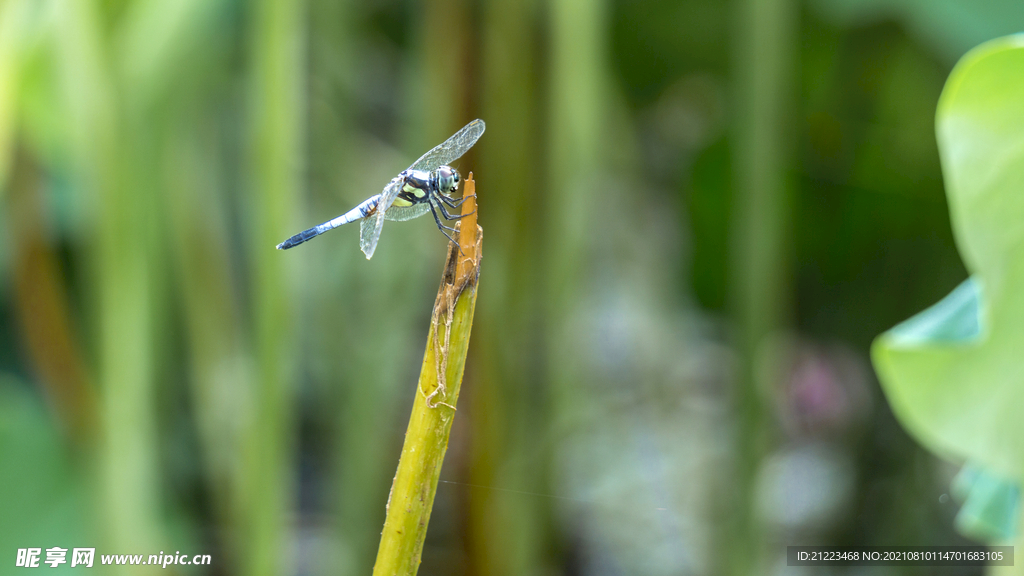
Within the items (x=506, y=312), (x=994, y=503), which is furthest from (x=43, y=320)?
(x=994, y=503)

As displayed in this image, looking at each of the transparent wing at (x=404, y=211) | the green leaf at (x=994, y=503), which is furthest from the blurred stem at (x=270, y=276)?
the green leaf at (x=994, y=503)

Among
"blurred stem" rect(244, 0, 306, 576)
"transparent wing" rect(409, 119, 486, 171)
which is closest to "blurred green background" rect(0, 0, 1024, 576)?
"blurred stem" rect(244, 0, 306, 576)

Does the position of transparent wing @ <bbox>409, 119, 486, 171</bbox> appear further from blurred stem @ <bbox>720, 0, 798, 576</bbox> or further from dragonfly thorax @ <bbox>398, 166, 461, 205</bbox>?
blurred stem @ <bbox>720, 0, 798, 576</bbox>

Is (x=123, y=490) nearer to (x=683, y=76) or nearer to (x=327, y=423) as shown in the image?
(x=327, y=423)

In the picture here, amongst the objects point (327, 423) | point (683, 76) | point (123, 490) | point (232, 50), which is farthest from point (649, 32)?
point (123, 490)

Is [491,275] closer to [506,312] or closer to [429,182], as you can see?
[506,312]
